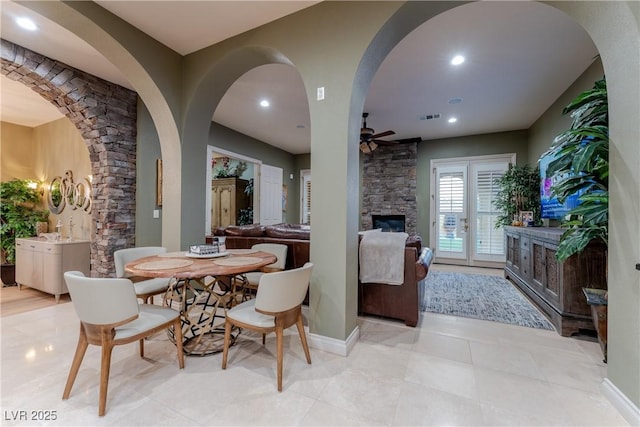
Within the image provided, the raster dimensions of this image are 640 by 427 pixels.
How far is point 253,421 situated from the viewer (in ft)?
4.79

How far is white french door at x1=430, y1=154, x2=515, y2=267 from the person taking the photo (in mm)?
5777

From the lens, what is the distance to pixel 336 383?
1797mm

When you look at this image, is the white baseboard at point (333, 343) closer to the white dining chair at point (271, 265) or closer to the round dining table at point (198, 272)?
the round dining table at point (198, 272)

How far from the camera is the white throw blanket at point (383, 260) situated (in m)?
2.70

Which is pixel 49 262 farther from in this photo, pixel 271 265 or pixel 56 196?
pixel 271 265

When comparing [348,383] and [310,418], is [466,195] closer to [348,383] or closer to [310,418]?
[348,383]

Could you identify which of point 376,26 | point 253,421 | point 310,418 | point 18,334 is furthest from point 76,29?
point 310,418

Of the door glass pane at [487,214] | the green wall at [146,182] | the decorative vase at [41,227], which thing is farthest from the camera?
the door glass pane at [487,214]

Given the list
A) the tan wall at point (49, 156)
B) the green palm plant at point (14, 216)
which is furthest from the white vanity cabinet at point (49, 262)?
the green palm plant at point (14, 216)

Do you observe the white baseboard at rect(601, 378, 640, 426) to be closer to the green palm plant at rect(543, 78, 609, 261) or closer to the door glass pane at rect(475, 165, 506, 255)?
the green palm plant at rect(543, 78, 609, 261)

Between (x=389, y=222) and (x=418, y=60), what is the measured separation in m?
4.14

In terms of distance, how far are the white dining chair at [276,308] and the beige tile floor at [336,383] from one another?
0.24 metres

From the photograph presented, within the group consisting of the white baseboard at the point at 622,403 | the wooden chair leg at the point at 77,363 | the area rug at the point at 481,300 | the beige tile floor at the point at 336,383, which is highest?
the wooden chair leg at the point at 77,363

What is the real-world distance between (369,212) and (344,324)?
16.0 ft
